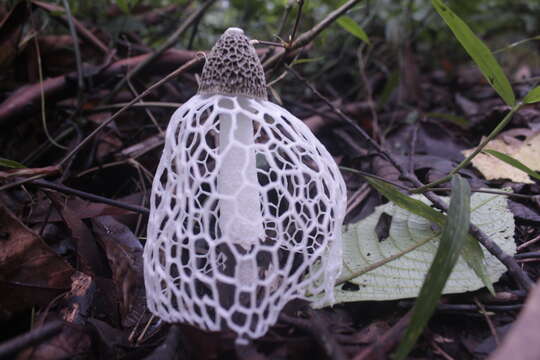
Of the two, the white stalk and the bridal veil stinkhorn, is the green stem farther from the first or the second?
the white stalk

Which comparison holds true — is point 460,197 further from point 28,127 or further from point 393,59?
point 393,59

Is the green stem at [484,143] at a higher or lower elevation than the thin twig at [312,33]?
lower

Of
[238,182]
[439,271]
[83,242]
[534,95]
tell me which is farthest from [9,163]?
[534,95]

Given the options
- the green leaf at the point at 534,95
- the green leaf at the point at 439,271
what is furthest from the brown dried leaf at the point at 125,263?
the green leaf at the point at 534,95

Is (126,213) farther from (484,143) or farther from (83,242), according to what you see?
(484,143)

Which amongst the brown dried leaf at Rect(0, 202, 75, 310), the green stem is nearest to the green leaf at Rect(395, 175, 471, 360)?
the green stem

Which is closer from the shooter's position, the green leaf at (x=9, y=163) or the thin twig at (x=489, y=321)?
the thin twig at (x=489, y=321)

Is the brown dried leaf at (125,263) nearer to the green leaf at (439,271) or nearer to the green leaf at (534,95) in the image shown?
the green leaf at (439,271)

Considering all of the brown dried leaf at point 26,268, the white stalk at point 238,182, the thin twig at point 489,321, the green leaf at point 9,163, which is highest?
the white stalk at point 238,182
